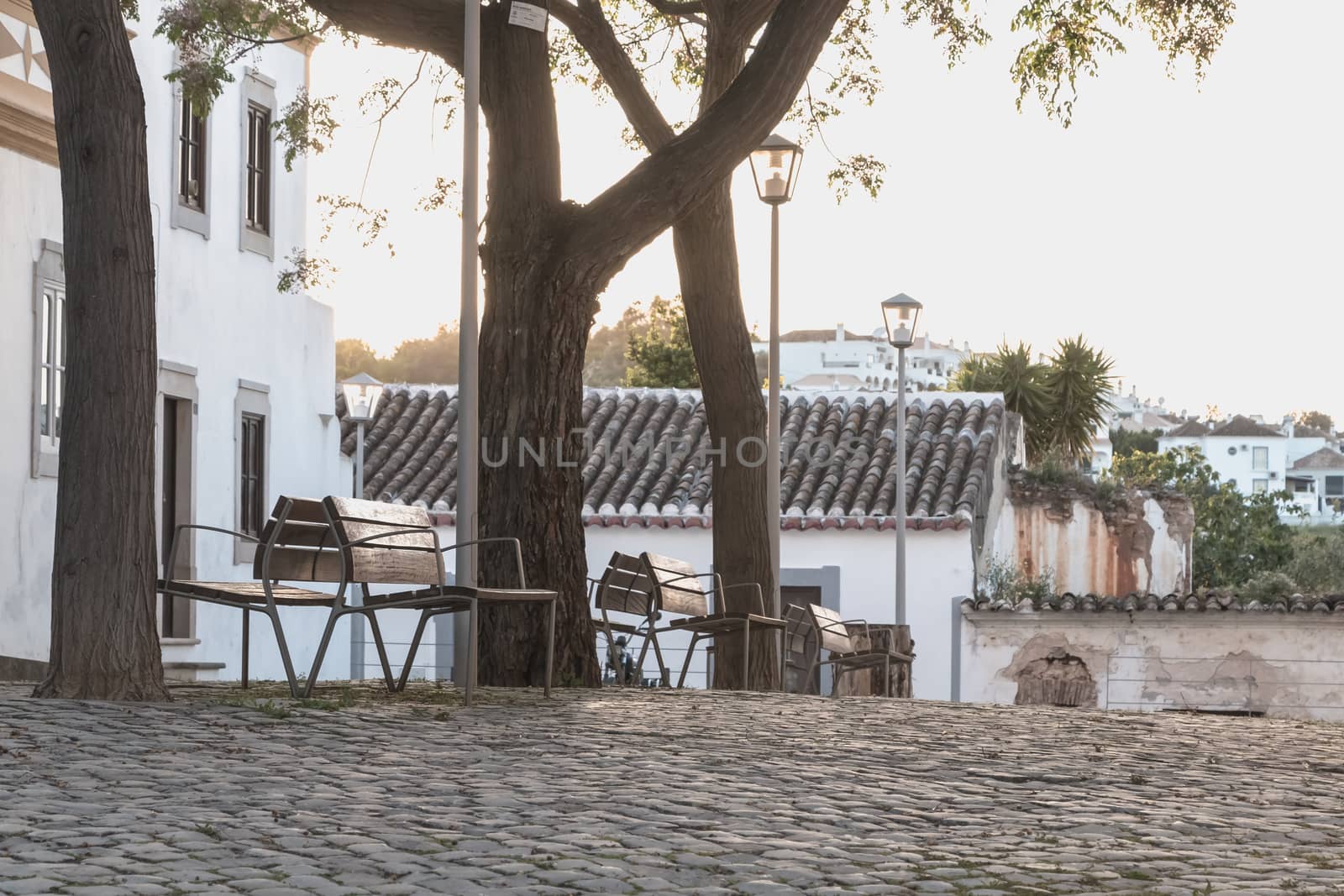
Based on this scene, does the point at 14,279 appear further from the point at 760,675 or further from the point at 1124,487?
the point at 1124,487

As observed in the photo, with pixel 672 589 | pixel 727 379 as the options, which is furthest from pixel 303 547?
pixel 727 379

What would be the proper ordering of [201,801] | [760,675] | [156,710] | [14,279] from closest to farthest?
[201,801]
[156,710]
[760,675]
[14,279]

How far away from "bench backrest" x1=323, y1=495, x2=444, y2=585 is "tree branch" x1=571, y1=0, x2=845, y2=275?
195 centimetres

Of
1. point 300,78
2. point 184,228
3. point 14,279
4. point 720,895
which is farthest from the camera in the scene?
point 300,78

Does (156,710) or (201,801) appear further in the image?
(156,710)

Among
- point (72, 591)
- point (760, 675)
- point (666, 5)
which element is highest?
point (666, 5)

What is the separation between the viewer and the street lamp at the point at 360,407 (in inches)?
1033

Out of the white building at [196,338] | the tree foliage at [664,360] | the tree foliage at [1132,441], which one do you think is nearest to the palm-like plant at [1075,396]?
the tree foliage at [664,360]

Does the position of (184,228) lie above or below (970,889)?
above

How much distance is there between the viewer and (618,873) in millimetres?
4777

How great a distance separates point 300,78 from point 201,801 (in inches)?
643

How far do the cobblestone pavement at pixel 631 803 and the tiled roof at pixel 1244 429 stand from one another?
133 metres

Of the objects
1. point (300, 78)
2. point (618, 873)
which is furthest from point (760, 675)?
point (300, 78)

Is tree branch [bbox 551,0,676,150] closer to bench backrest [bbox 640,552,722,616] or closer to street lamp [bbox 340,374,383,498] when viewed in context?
bench backrest [bbox 640,552,722,616]
